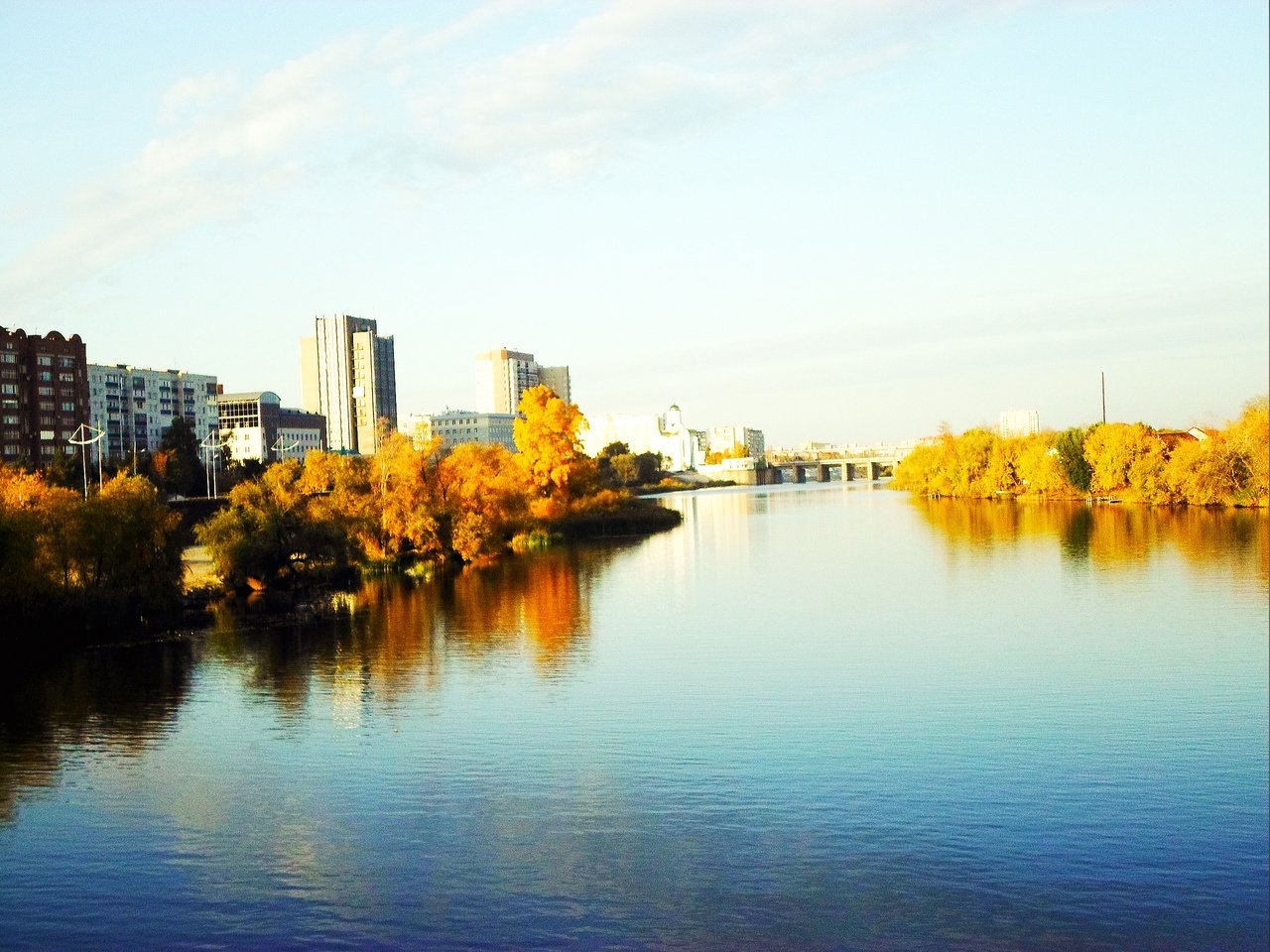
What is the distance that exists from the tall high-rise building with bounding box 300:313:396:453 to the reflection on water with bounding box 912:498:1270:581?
12287cm

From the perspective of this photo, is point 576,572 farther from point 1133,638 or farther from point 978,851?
point 978,851

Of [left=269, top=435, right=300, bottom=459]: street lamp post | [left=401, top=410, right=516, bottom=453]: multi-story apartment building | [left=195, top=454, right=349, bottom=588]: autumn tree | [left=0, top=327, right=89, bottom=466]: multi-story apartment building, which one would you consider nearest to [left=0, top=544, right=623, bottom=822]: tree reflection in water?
[left=195, top=454, right=349, bottom=588]: autumn tree

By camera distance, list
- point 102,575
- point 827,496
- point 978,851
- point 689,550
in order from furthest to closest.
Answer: point 827,496 < point 689,550 < point 102,575 < point 978,851

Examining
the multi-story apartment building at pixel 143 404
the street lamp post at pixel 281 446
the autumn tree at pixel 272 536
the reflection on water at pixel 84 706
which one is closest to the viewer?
the reflection on water at pixel 84 706

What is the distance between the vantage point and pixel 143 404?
4840 inches

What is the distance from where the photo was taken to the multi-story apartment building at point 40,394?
8906 centimetres

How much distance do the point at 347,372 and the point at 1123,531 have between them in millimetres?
150542

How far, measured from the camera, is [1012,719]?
19750 millimetres

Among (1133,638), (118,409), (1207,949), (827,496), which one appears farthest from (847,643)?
(118,409)

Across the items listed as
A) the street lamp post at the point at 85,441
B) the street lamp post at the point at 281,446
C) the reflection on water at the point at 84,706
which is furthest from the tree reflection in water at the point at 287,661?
the street lamp post at the point at 281,446

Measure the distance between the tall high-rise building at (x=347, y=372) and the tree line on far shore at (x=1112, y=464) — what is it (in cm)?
9801

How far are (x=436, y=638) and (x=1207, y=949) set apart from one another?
67.4 feet

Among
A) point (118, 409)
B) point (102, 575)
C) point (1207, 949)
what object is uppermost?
point (118, 409)

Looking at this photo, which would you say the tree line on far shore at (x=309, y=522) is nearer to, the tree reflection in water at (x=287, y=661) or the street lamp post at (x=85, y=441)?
the tree reflection in water at (x=287, y=661)
